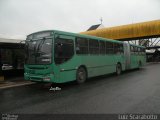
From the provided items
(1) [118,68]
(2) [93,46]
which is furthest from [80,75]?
(1) [118,68]

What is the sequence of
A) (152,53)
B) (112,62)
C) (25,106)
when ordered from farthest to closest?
1. (152,53)
2. (112,62)
3. (25,106)

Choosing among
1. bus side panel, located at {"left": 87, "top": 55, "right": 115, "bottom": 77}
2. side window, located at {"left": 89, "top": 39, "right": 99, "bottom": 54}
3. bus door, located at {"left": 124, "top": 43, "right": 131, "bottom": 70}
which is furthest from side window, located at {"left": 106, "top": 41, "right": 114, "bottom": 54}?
bus door, located at {"left": 124, "top": 43, "right": 131, "bottom": 70}

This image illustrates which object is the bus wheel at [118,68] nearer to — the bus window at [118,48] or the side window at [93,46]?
the bus window at [118,48]

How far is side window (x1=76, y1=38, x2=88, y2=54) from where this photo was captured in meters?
9.95

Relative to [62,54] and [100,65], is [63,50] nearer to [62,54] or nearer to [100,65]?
[62,54]

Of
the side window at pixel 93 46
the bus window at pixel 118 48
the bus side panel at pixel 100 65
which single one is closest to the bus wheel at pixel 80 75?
the bus side panel at pixel 100 65

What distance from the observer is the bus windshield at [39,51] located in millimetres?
8453

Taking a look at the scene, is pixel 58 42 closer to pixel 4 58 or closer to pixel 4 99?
pixel 4 99

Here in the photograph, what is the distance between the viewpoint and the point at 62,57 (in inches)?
346

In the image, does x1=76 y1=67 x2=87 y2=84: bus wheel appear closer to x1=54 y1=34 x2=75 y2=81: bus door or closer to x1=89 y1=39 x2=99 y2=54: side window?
x1=54 y1=34 x2=75 y2=81: bus door

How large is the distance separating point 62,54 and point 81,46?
181 cm

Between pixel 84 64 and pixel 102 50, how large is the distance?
2461 mm

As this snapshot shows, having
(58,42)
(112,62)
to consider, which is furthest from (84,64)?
(112,62)

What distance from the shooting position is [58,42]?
340 inches
